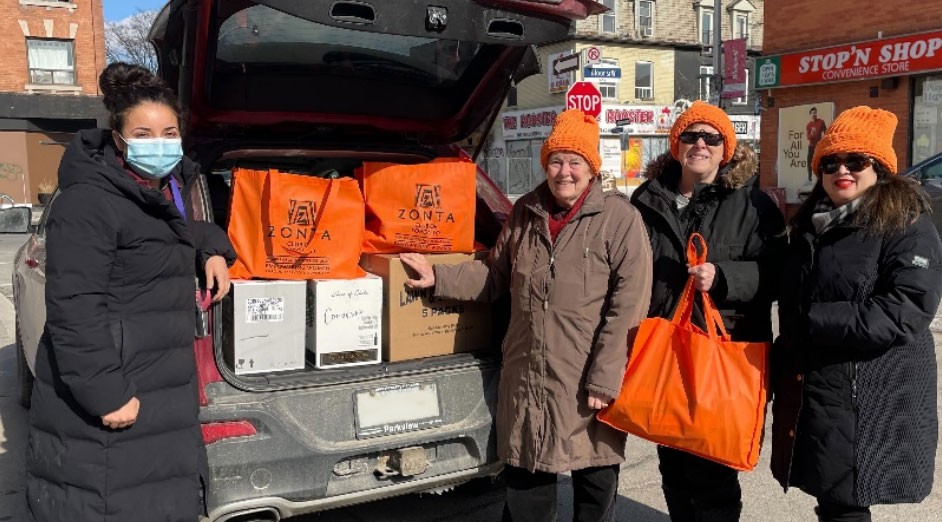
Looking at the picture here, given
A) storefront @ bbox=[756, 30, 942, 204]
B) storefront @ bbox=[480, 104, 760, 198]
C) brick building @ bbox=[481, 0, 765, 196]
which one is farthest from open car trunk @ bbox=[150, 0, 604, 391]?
brick building @ bbox=[481, 0, 765, 196]

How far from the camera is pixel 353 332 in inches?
121

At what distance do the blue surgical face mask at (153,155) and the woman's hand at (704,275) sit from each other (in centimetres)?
168

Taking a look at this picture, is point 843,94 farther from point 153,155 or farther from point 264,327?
point 153,155

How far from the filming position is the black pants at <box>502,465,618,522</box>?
114 inches

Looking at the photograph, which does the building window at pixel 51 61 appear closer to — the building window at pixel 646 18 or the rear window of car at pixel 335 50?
the building window at pixel 646 18

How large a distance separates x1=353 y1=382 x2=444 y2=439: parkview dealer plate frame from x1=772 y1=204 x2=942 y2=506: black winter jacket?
1.27 m

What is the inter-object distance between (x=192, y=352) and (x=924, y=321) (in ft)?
7.18

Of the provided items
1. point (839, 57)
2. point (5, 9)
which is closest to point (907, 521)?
point (839, 57)

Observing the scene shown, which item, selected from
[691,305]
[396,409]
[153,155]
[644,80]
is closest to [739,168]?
[691,305]

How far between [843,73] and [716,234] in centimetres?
1445

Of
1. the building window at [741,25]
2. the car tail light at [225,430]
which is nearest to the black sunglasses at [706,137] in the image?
the car tail light at [225,430]

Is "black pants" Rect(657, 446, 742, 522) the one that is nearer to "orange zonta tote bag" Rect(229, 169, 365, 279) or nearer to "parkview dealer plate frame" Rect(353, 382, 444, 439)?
"parkview dealer plate frame" Rect(353, 382, 444, 439)

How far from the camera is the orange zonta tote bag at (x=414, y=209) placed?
11.0 ft

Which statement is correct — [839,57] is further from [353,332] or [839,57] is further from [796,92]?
[353,332]
